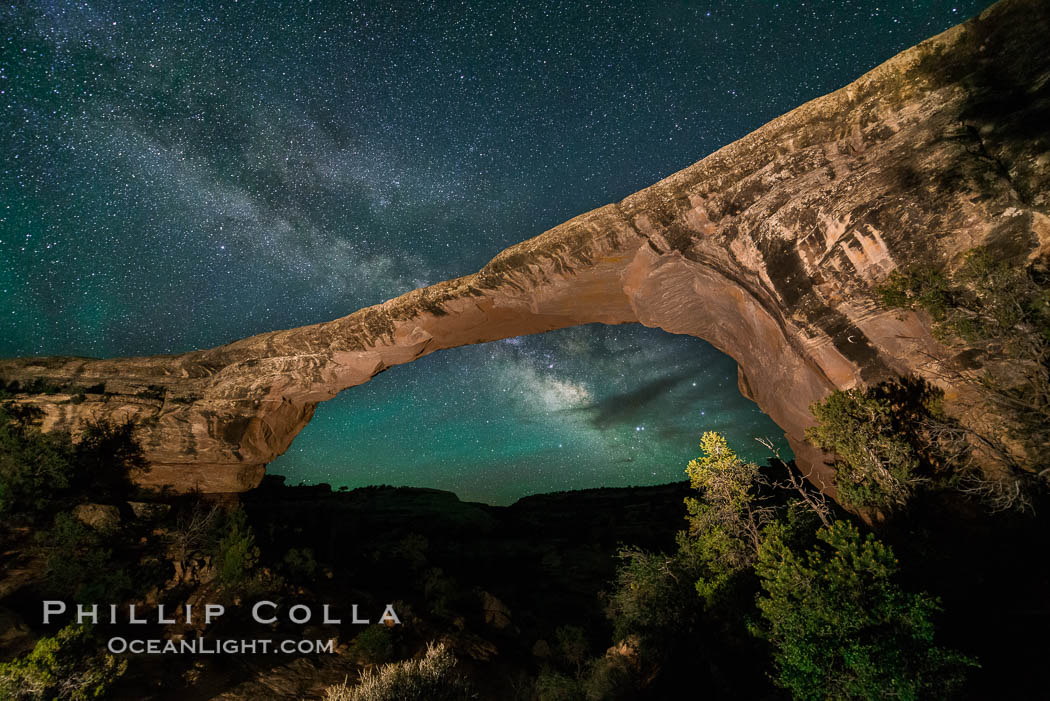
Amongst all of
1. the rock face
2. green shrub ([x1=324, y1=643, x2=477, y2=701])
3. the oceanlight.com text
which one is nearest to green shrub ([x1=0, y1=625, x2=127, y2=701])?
the oceanlight.com text

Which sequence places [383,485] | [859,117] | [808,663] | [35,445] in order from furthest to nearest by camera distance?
[383,485]
[35,445]
[859,117]
[808,663]

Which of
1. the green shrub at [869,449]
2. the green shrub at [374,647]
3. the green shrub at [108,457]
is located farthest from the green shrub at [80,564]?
the green shrub at [869,449]

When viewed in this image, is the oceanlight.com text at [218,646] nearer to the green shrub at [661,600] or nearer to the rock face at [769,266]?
the rock face at [769,266]

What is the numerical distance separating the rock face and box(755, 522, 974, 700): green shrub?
4.21 meters

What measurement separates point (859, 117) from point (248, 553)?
20.6 meters

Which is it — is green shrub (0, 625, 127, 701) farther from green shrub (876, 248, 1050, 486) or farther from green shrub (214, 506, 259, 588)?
green shrub (876, 248, 1050, 486)

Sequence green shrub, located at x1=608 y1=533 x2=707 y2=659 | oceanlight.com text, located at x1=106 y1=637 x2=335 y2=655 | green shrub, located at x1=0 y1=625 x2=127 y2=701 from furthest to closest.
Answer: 1. green shrub, located at x1=608 y1=533 x2=707 y2=659
2. oceanlight.com text, located at x1=106 y1=637 x2=335 y2=655
3. green shrub, located at x1=0 y1=625 x2=127 y2=701

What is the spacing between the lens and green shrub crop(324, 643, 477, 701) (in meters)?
7.27

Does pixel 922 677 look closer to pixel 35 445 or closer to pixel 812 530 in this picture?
pixel 812 530

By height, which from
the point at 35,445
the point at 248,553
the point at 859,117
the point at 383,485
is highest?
the point at 859,117

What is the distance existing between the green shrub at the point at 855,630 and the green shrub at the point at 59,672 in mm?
11431

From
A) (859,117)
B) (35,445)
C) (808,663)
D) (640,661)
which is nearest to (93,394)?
(35,445)

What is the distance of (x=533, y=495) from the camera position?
5588 cm

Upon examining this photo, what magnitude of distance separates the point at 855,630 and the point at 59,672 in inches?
503
